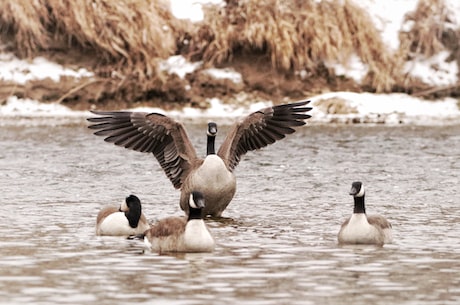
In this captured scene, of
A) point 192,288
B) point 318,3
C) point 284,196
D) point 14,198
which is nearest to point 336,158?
point 284,196

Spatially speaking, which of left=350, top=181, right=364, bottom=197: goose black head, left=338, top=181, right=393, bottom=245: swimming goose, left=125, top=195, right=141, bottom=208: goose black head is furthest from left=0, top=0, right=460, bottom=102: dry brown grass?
left=338, top=181, right=393, bottom=245: swimming goose

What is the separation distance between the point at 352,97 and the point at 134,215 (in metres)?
14.7

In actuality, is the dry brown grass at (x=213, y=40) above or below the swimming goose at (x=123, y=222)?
above

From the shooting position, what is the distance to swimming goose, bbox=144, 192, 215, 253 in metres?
11.0

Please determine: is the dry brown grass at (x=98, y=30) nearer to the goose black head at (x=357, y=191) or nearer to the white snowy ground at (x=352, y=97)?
the white snowy ground at (x=352, y=97)

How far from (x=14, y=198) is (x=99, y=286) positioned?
5.96m

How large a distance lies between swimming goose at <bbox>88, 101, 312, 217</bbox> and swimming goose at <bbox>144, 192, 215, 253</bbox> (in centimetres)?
212

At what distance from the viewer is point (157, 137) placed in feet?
47.1

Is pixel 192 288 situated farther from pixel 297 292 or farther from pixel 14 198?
pixel 14 198

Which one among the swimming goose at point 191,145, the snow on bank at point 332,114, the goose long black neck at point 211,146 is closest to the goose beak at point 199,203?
the swimming goose at point 191,145

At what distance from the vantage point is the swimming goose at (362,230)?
37.7ft

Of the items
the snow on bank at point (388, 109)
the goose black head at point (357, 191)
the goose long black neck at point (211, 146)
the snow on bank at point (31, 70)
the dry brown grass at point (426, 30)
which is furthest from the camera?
the dry brown grass at point (426, 30)

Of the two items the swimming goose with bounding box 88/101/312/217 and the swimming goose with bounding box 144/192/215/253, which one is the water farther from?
the swimming goose with bounding box 88/101/312/217

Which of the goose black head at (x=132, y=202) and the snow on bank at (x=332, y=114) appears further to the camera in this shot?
the snow on bank at (x=332, y=114)
